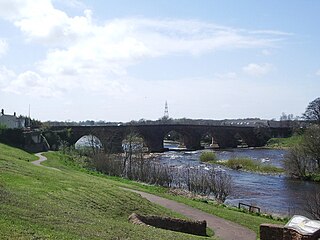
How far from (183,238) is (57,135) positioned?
8197 centimetres

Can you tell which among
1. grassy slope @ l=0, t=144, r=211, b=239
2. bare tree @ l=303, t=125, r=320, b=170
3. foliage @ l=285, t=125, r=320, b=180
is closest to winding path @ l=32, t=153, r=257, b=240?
grassy slope @ l=0, t=144, r=211, b=239

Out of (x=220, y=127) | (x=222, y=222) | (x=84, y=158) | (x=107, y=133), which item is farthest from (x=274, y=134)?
(x=222, y=222)

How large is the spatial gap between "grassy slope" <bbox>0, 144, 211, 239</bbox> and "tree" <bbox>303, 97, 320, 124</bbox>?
11949 centimetres

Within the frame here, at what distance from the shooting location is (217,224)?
27984mm

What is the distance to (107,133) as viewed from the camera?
107312 mm

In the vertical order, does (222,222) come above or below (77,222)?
below

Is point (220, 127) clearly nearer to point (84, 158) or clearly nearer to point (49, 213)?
point (84, 158)

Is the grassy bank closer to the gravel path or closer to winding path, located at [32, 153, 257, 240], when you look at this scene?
winding path, located at [32, 153, 257, 240]

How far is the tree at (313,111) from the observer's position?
460 ft

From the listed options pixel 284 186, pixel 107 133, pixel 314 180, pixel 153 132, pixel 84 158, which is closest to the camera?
pixel 284 186

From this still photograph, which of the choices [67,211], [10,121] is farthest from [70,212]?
Answer: [10,121]

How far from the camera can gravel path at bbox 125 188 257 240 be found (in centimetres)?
2516

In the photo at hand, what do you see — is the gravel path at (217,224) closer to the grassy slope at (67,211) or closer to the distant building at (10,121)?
the grassy slope at (67,211)

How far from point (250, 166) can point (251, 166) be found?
234 millimetres
